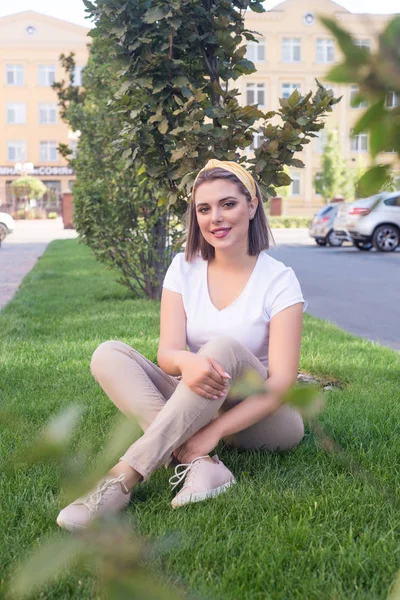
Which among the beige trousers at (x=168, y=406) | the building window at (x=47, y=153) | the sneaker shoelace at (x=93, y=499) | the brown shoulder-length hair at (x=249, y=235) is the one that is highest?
the building window at (x=47, y=153)


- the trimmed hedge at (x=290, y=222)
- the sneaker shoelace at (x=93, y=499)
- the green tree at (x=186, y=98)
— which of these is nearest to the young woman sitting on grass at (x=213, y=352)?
the green tree at (x=186, y=98)

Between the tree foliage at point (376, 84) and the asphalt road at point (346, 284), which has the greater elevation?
the tree foliage at point (376, 84)

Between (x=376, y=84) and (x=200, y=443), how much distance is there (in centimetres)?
246

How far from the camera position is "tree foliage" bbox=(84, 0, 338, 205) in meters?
4.44

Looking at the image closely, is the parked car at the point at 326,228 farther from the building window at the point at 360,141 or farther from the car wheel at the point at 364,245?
the building window at the point at 360,141

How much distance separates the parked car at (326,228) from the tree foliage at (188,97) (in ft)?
58.7

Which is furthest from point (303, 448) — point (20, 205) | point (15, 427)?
point (20, 205)

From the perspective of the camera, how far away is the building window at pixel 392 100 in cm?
51

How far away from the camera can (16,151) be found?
56.3 m

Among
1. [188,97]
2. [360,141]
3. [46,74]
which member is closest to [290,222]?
[46,74]

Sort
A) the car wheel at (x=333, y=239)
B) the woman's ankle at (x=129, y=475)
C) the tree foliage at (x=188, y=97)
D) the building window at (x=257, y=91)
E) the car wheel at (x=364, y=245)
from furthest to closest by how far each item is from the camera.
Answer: the building window at (x=257, y=91), the car wheel at (x=333, y=239), the car wheel at (x=364, y=245), the tree foliage at (x=188, y=97), the woman's ankle at (x=129, y=475)

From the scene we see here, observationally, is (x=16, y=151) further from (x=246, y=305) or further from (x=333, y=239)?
(x=246, y=305)

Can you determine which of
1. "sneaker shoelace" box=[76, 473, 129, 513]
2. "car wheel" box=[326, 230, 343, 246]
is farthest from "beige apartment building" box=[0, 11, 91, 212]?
"sneaker shoelace" box=[76, 473, 129, 513]

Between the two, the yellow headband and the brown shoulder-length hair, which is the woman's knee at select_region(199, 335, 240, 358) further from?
the yellow headband
